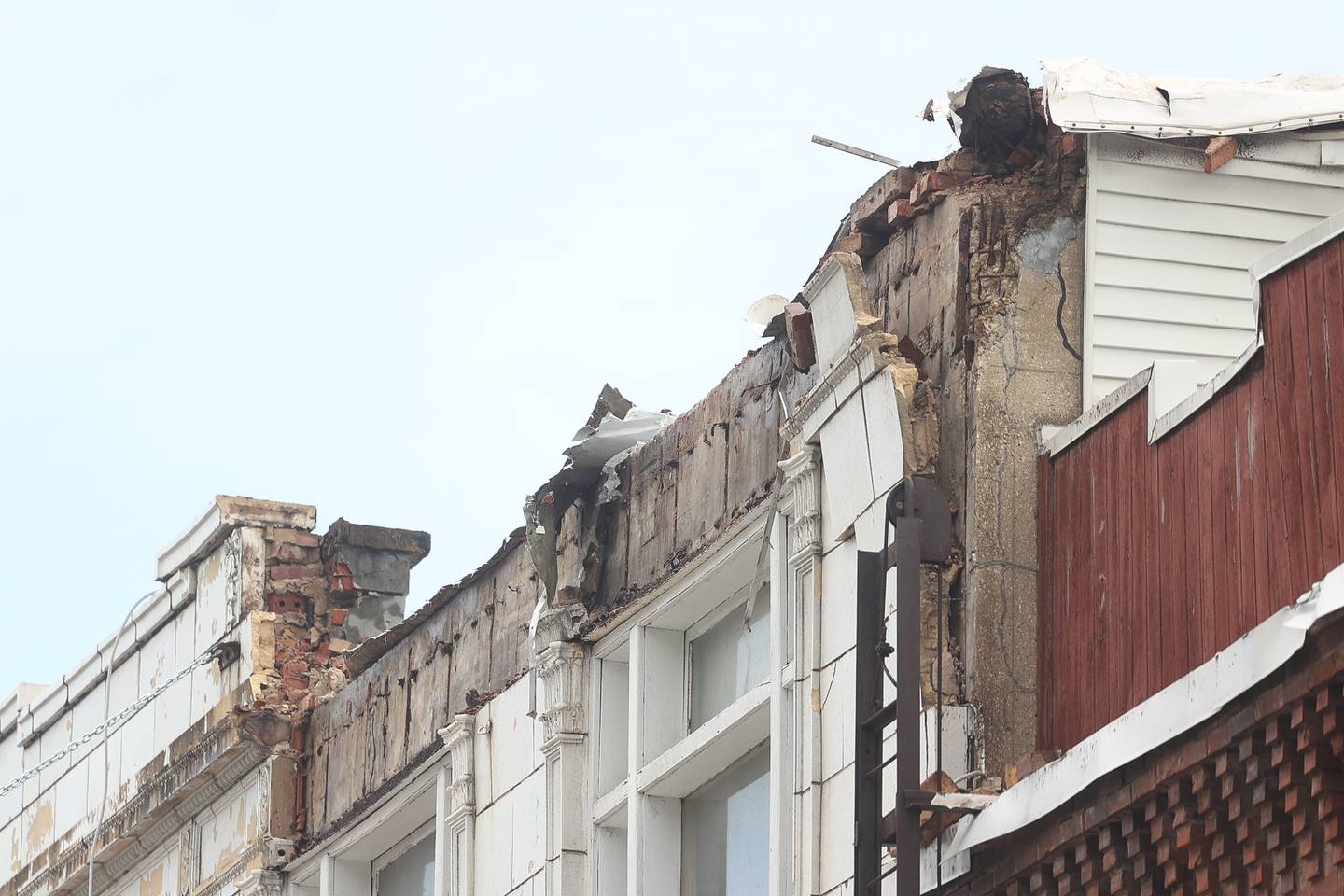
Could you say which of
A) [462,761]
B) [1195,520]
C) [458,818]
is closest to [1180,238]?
[1195,520]

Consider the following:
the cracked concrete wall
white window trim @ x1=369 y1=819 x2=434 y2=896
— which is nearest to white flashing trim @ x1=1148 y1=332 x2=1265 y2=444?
the cracked concrete wall

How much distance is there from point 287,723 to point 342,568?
1730 mm

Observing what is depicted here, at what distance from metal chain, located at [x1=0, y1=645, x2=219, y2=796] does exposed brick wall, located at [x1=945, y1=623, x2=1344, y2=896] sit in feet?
35.8

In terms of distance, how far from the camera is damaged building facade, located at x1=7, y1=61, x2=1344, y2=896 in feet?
31.7

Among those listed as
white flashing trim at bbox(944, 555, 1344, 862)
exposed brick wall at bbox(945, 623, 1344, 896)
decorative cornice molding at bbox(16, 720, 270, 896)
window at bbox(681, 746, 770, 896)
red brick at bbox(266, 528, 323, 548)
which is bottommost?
exposed brick wall at bbox(945, 623, 1344, 896)

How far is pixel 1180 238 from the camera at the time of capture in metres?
11.9

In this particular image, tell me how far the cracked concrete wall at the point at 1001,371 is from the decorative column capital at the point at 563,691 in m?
3.69

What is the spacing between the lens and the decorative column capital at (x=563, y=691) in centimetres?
1510

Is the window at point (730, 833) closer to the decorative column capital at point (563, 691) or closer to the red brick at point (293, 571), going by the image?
the decorative column capital at point (563, 691)

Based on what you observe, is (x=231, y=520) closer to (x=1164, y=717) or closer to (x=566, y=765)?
(x=566, y=765)

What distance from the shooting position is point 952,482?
38.6 ft

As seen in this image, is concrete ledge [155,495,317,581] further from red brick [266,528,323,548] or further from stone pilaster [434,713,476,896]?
stone pilaster [434,713,476,896]

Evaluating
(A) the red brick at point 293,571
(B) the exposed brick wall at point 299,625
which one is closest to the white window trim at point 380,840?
(B) the exposed brick wall at point 299,625

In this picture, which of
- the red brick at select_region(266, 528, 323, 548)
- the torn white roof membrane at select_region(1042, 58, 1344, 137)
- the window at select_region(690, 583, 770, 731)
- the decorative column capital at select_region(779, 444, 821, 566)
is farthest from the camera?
the red brick at select_region(266, 528, 323, 548)
